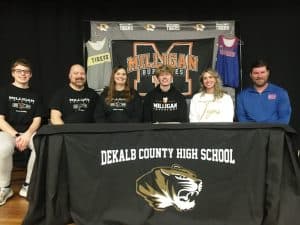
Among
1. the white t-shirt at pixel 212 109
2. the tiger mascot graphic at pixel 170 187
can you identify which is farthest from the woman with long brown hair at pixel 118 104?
the tiger mascot graphic at pixel 170 187

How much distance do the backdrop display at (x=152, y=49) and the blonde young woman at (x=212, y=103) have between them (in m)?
0.79

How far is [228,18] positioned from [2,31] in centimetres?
264

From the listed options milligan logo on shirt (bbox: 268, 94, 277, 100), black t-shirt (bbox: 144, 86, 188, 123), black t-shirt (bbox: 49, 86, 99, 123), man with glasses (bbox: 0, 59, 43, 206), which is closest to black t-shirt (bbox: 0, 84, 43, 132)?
man with glasses (bbox: 0, 59, 43, 206)

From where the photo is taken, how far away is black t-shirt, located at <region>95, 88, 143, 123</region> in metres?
3.44

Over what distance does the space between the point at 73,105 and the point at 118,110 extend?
424 mm

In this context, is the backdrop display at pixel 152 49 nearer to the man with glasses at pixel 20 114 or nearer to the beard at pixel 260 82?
the beard at pixel 260 82

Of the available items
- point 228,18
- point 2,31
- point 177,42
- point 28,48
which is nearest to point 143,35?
point 177,42

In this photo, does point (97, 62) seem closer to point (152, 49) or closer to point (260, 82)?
point (152, 49)

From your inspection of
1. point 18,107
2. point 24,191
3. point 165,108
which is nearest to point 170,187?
point 165,108

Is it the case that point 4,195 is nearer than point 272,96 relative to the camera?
Yes

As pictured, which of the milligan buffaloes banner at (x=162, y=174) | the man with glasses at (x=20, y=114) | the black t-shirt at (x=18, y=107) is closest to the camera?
the milligan buffaloes banner at (x=162, y=174)

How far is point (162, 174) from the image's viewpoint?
242 cm

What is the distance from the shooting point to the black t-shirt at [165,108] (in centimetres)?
351

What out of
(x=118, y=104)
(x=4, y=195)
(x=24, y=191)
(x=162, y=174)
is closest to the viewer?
(x=162, y=174)
